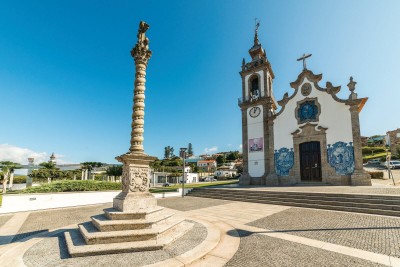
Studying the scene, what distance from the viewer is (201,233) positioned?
5547 mm

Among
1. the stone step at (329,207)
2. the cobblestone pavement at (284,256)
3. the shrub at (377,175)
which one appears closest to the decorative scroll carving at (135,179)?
the cobblestone pavement at (284,256)

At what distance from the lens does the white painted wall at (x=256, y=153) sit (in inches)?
783

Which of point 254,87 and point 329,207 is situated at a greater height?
point 254,87

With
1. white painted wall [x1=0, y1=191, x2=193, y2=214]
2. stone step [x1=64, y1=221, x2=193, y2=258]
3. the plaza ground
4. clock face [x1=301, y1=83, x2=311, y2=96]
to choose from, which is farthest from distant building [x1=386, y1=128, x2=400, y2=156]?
stone step [x1=64, y1=221, x2=193, y2=258]

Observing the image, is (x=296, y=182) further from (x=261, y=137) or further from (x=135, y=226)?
(x=135, y=226)

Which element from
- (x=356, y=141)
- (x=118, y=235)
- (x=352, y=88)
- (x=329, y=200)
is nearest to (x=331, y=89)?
(x=352, y=88)

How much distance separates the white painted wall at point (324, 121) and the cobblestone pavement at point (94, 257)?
16168 mm

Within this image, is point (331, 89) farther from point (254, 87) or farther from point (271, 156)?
point (271, 156)

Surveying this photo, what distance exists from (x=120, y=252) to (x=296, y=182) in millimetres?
16905

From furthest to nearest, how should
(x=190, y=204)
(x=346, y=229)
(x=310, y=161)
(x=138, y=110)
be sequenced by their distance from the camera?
(x=310, y=161) < (x=190, y=204) < (x=138, y=110) < (x=346, y=229)

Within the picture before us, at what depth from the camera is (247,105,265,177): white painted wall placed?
783 inches

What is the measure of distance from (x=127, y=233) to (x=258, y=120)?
60.6ft

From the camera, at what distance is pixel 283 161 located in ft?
61.3

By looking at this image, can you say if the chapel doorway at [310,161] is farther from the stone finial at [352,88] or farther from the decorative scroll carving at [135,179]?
the decorative scroll carving at [135,179]
